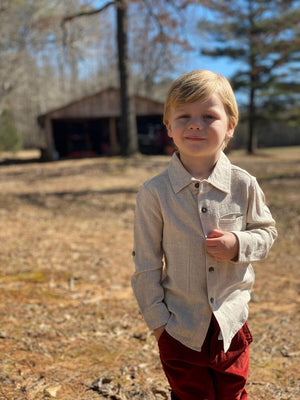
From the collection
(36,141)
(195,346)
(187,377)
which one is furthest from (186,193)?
(36,141)

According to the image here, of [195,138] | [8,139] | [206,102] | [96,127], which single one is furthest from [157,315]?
[8,139]

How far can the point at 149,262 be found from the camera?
1620 mm

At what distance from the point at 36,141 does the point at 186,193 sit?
135 ft

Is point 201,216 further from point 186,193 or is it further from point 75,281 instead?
point 75,281

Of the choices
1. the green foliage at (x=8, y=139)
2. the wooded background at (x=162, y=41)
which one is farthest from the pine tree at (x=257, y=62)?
the green foliage at (x=8, y=139)

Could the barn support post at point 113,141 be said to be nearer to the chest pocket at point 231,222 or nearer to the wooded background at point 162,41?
the wooded background at point 162,41

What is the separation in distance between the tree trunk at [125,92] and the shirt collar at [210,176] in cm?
1279

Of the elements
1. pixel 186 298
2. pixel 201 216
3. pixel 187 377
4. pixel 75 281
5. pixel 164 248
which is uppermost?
pixel 201 216

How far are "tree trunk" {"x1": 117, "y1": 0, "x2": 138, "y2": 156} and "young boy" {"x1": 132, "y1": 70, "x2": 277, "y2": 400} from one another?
503 inches

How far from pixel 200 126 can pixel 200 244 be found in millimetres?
471

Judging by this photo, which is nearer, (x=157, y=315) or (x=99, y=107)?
(x=157, y=315)

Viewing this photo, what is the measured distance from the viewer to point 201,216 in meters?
1.54

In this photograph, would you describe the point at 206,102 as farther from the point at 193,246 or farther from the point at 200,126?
the point at 193,246

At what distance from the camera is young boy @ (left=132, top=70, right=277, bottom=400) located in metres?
1.52
